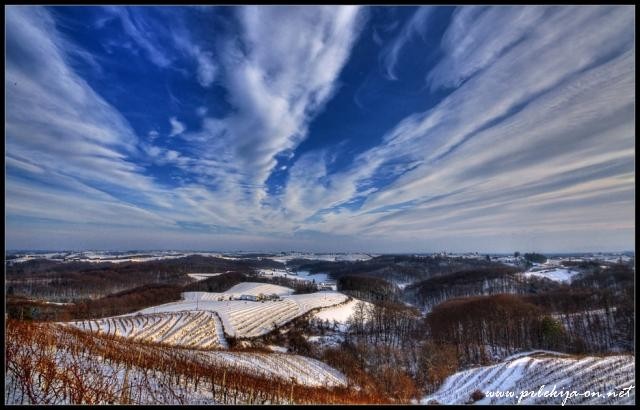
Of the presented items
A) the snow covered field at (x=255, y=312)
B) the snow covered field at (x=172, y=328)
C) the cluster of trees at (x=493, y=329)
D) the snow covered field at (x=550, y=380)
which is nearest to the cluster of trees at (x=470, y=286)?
the snow covered field at (x=255, y=312)

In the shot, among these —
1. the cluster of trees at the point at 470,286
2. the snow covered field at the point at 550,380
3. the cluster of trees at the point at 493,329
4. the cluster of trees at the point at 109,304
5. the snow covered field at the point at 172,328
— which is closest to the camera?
the snow covered field at the point at 550,380

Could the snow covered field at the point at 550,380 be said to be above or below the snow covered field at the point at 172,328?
above

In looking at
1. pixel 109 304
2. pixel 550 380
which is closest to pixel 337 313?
pixel 550 380

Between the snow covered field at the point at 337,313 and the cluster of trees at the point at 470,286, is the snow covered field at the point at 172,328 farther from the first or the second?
the cluster of trees at the point at 470,286

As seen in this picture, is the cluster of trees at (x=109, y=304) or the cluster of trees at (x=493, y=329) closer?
the cluster of trees at (x=493, y=329)

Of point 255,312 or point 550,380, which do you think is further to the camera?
point 255,312

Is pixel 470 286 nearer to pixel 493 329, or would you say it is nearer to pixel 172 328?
pixel 493 329

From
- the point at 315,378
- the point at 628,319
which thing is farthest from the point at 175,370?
the point at 628,319

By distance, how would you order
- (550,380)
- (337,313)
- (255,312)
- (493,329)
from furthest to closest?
(337,313), (255,312), (493,329), (550,380)
